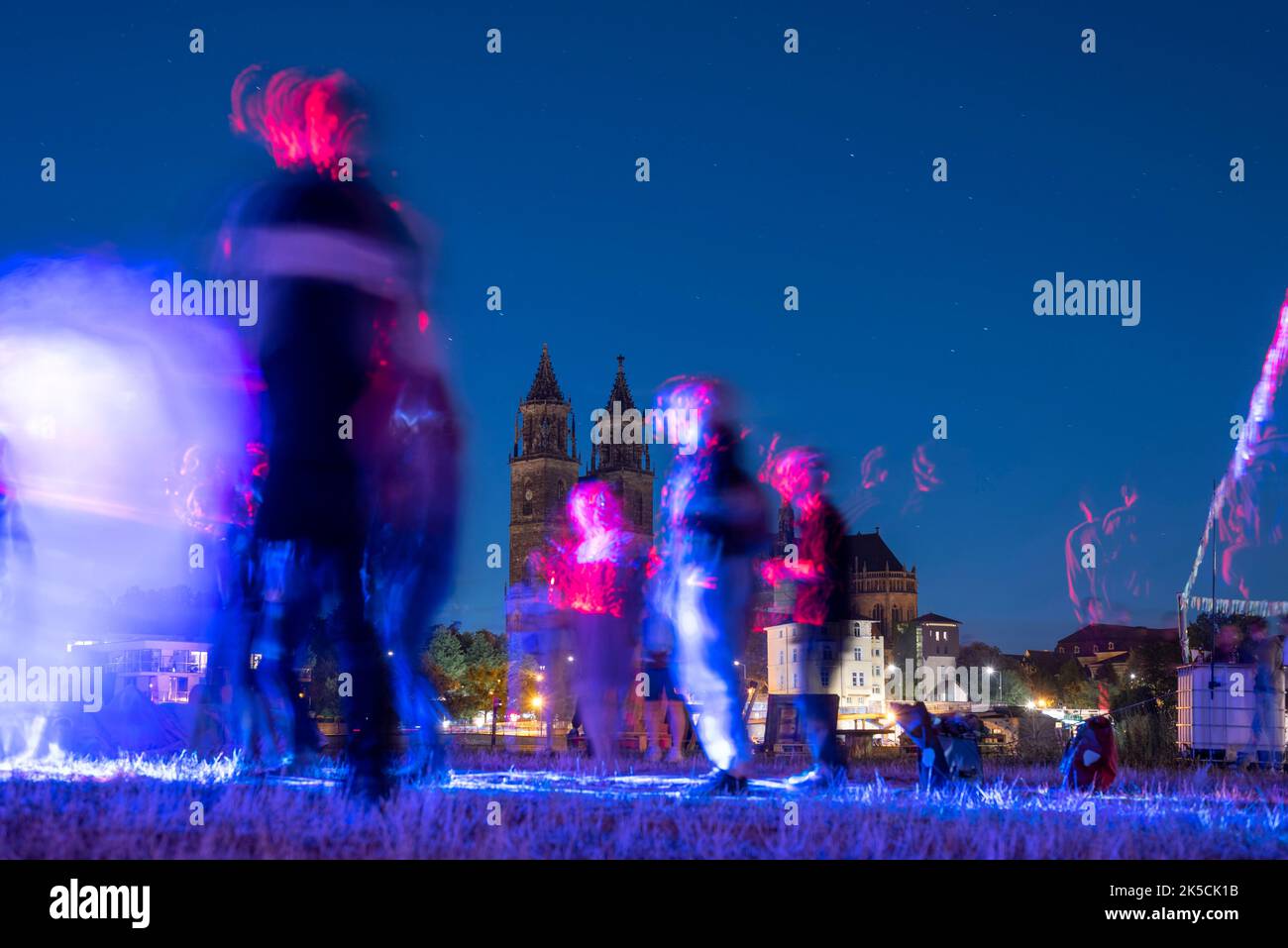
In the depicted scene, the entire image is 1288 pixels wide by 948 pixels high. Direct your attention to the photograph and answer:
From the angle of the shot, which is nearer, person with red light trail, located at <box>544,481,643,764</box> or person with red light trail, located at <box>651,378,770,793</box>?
person with red light trail, located at <box>651,378,770,793</box>

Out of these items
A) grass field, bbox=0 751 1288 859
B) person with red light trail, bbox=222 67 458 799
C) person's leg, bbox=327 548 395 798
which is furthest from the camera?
person with red light trail, bbox=222 67 458 799

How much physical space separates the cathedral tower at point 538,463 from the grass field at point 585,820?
15834 cm

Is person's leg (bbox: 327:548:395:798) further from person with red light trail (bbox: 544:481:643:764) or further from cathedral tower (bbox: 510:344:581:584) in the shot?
cathedral tower (bbox: 510:344:581:584)

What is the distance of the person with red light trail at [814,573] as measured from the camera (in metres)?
14.1

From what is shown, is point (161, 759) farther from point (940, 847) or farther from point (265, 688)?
point (940, 847)

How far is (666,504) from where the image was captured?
13023mm

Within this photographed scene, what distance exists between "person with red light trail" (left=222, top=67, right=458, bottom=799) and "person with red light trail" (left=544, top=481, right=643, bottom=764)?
7.05 m

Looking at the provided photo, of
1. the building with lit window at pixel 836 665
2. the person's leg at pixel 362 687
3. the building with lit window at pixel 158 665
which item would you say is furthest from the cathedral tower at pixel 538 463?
the person's leg at pixel 362 687

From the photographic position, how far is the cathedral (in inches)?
6598

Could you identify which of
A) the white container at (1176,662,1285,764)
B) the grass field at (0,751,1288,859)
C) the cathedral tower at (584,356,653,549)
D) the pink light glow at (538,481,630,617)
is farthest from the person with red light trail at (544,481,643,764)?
the cathedral tower at (584,356,653,549)

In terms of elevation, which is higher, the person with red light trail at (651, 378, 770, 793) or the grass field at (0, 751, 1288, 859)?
the person with red light trail at (651, 378, 770, 793)

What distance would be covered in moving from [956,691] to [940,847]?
469 ft

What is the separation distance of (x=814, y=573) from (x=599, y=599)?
8.19 meters
